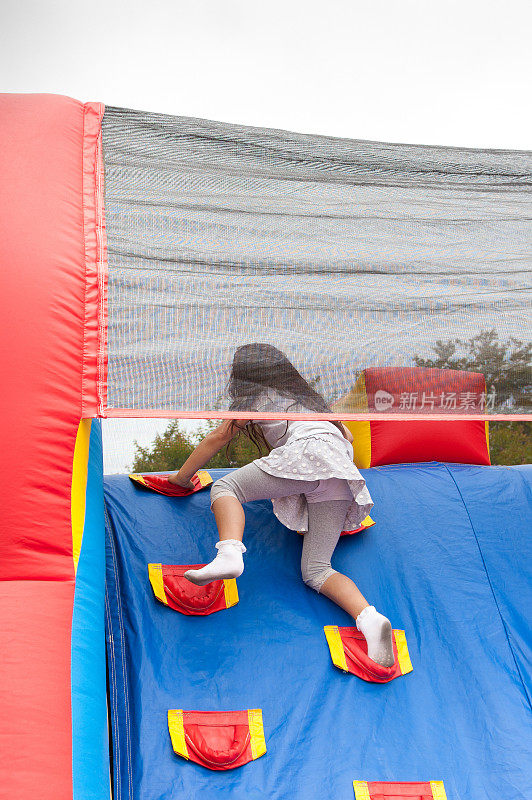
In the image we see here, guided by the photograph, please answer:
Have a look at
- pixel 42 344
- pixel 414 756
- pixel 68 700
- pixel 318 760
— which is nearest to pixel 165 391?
pixel 42 344

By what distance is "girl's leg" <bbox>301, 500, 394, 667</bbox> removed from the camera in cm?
178

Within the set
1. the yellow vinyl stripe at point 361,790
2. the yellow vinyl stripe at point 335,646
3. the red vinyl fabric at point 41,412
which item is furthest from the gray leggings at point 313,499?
the red vinyl fabric at point 41,412

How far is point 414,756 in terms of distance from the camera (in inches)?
66.5

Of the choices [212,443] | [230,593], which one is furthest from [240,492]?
[230,593]

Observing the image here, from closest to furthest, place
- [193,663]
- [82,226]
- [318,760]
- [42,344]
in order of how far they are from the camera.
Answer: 1. [42,344]
2. [82,226]
3. [318,760]
4. [193,663]

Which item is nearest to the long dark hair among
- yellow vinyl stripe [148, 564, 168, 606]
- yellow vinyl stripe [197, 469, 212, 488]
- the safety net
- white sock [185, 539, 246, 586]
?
the safety net

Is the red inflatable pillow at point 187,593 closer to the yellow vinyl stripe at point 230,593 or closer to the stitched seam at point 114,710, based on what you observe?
the yellow vinyl stripe at point 230,593

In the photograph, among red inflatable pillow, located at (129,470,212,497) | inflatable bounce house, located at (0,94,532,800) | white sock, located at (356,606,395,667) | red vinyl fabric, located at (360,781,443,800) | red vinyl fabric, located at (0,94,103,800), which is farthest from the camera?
red inflatable pillow, located at (129,470,212,497)

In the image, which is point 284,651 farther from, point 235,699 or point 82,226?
point 82,226

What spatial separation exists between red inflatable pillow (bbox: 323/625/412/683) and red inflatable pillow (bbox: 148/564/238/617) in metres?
0.30

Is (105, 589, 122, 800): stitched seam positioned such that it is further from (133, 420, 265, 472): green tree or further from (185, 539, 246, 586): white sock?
(133, 420, 265, 472): green tree

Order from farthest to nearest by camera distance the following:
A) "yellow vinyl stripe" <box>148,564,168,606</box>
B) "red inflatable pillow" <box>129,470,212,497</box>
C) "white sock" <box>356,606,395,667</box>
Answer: "red inflatable pillow" <box>129,470,212,497</box> → "yellow vinyl stripe" <box>148,564,168,606</box> → "white sock" <box>356,606,395,667</box>

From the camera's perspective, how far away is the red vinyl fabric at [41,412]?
45.7 inches

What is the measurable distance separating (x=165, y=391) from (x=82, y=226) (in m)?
0.41
